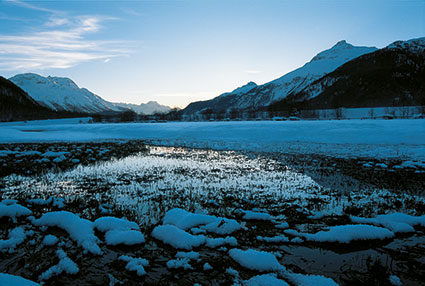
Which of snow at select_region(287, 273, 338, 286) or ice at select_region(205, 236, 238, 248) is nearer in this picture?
snow at select_region(287, 273, 338, 286)

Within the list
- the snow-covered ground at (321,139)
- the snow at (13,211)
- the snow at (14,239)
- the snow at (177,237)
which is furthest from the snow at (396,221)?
the snow-covered ground at (321,139)

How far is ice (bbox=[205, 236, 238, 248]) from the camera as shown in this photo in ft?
16.7

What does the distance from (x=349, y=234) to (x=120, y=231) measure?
5037mm

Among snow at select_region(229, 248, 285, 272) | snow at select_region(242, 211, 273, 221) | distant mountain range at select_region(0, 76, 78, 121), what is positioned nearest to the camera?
snow at select_region(229, 248, 285, 272)

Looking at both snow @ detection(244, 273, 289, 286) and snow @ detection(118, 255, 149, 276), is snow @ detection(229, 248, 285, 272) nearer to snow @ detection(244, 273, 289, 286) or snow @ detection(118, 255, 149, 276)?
snow @ detection(244, 273, 289, 286)

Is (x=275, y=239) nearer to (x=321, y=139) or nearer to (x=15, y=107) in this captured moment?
(x=321, y=139)

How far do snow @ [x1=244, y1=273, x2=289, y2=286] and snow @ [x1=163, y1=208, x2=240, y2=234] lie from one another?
173 centimetres

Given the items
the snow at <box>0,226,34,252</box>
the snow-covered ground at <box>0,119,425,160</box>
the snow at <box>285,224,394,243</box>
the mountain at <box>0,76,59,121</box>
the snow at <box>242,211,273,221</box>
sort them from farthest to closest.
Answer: the mountain at <box>0,76,59,121</box> < the snow-covered ground at <box>0,119,425,160</box> < the snow at <box>242,211,273,221</box> < the snow at <box>285,224,394,243</box> < the snow at <box>0,226,34,252</box>

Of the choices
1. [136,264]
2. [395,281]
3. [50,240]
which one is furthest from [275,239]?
[50,240]

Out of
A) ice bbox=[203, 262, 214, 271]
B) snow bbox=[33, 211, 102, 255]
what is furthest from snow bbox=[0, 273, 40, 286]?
ice bbox=[203, 262, 214, 271]

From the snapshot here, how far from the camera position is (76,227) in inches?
221

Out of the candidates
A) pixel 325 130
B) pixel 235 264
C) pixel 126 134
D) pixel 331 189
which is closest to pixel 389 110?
pixel 325 130

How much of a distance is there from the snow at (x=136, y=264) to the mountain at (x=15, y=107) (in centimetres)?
14628

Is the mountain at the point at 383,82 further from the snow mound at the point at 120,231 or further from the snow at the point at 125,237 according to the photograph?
the snow at the point at 125,237
